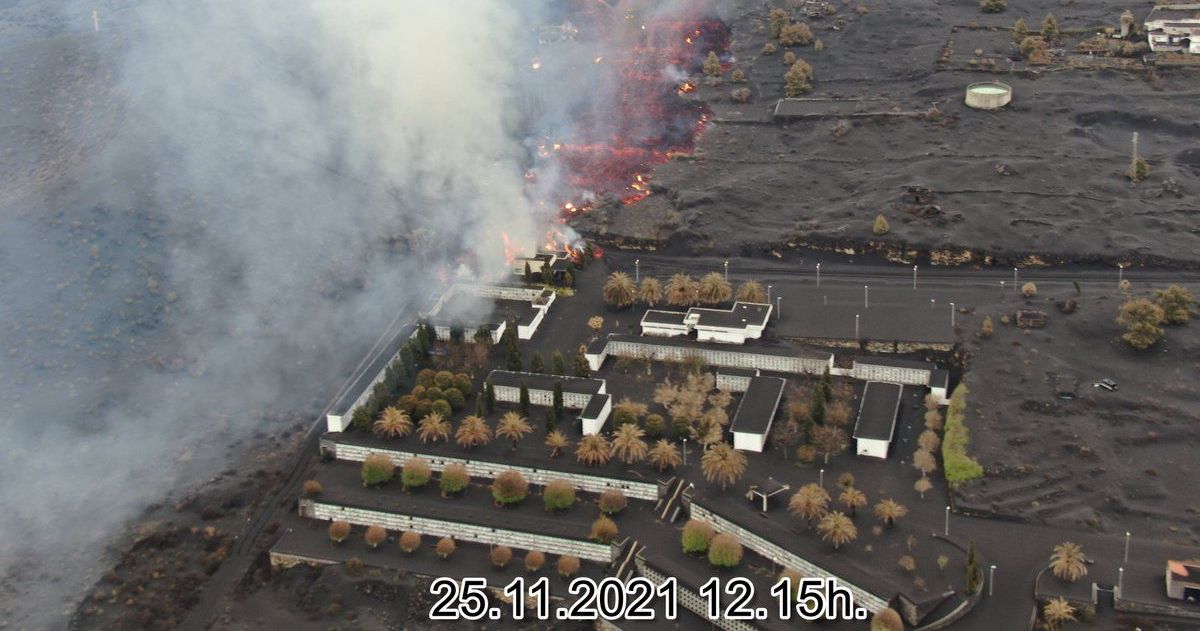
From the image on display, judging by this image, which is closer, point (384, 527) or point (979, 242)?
point (384, 527)

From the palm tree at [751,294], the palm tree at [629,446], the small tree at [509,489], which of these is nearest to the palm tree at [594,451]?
the palm tree at [629,446]

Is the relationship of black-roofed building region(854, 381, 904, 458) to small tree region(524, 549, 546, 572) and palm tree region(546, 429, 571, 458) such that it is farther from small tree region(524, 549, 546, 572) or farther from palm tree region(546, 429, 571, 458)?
small tree region(524, 549, 546, 572)

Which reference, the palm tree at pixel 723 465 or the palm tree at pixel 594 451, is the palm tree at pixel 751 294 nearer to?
the palm tree at pixel 723 465

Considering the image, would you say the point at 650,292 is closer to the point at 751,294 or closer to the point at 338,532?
the point at 751,294

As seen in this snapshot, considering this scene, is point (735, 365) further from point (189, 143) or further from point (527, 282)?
point (189, 143)

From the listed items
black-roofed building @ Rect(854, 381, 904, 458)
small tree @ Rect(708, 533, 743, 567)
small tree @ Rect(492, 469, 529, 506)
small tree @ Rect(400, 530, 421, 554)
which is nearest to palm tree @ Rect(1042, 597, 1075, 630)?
small tree @ Rect(708, 533, 743, 567)

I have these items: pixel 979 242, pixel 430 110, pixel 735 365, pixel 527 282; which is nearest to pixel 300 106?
pixel 430 110

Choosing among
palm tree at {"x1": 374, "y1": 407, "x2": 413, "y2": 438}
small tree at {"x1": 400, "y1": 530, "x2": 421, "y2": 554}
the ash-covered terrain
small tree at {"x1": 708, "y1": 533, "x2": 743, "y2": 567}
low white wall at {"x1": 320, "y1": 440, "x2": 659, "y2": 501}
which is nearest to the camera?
small tree at {"x1": 708, "y1": 533, "x2": 743, "y2": 567}
